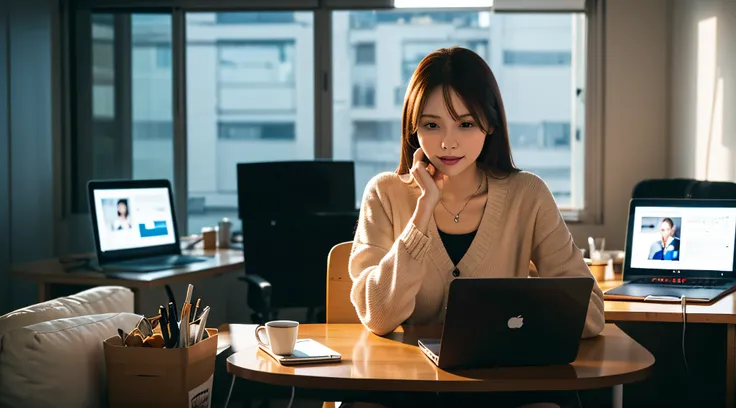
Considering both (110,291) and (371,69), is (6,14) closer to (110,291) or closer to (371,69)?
(371,69)

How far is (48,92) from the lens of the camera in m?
4.83

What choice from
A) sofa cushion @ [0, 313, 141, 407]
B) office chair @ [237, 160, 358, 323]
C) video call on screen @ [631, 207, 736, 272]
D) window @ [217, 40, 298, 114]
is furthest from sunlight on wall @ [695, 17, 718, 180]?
sofa cushion @ [0, 313, 141, 407]

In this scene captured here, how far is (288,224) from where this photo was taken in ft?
11.9

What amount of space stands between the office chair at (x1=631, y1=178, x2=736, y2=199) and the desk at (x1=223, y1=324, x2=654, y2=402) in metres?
1.97

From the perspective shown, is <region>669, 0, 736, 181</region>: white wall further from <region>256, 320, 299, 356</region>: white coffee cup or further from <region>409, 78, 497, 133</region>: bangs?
<region>256, 320, 299, 356</region>: white coffee cup

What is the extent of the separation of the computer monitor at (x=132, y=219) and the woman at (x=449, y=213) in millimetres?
2004

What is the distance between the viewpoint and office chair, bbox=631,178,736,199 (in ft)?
11.6

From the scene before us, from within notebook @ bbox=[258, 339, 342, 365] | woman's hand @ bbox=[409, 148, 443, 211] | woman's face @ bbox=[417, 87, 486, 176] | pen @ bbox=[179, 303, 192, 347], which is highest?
woman's face @ bbox=[417, 87, 486, 176]

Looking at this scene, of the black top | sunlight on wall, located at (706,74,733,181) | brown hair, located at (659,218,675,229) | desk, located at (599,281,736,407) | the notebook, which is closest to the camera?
the notebook

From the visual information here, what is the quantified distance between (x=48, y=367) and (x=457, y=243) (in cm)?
95

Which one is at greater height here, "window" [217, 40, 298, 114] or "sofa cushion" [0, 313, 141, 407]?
"window" [217, 40, 298, 114]

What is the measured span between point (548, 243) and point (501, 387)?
59 centimetres

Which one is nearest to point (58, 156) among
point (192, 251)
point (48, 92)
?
point (48, 92)

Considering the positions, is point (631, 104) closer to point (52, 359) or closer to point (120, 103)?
point (120, 103)
